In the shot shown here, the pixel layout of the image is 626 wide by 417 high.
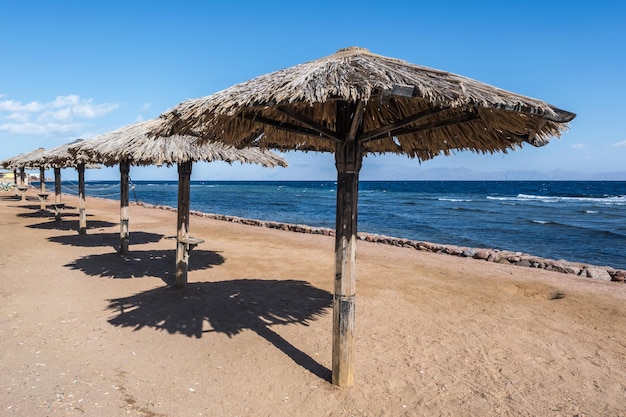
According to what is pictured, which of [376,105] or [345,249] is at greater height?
[376,105]

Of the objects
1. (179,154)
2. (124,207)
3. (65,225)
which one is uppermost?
(179,154)

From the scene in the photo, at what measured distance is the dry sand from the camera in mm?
3871

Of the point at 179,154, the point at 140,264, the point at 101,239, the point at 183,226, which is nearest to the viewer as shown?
the point at 179,154

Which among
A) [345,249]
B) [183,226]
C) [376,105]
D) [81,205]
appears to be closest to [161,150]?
[183,226]

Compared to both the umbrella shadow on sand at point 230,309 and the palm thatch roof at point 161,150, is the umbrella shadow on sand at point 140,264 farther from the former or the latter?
the palm thatch roof at point 161,150

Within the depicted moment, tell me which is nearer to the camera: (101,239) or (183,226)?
(183,226)

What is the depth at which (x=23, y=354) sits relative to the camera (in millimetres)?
4617

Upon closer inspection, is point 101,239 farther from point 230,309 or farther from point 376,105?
point 376,105

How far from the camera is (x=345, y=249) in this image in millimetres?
3988

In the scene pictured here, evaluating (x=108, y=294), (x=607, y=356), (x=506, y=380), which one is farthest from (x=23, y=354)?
(x=607, y=356)

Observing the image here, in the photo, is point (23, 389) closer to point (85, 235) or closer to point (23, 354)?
point (23, 354)

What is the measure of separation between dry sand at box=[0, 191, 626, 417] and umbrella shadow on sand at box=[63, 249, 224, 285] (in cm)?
8

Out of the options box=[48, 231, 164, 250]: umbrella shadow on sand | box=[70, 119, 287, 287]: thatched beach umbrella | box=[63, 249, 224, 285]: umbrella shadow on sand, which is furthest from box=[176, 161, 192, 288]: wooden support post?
box=[48, 231, 164, 250]: umbrella shadow on sand

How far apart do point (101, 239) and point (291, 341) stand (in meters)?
9.85
